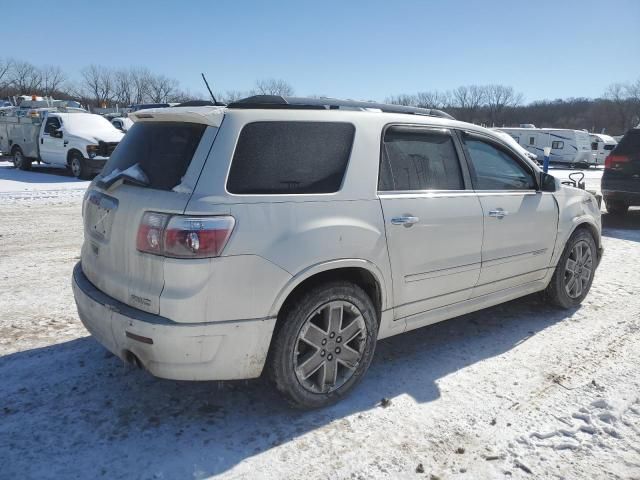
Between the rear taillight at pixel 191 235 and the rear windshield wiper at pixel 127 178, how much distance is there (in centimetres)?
36

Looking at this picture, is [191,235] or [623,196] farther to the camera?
[623,196]

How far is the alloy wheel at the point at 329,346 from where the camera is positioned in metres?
3.11

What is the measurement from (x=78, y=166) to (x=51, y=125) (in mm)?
2023

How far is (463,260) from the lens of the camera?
3824 millimetres

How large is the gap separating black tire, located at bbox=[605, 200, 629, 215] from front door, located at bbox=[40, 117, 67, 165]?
48.0 ft

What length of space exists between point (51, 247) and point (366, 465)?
578 cm

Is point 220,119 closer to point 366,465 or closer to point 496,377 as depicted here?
point 366,465

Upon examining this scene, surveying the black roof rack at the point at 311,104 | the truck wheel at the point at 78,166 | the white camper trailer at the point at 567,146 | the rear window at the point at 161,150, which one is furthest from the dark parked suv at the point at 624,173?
the white camper trailer at the point at 567,146

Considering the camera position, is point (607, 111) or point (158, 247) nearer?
point (158, 247)

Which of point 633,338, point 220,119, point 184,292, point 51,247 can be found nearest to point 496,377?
point 633,338

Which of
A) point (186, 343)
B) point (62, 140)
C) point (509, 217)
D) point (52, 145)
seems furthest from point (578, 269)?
point (52, 145)

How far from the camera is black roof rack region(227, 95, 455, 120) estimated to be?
310 cm

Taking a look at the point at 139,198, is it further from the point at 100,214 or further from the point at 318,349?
the point at 318,349

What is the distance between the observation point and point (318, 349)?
3.16 meters
